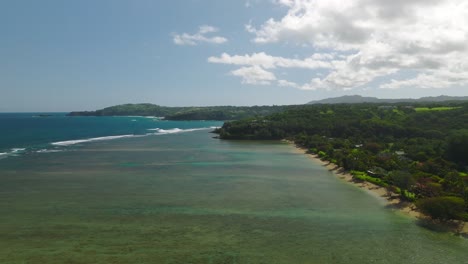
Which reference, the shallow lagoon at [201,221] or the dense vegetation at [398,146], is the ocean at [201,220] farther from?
the dense vegetation at [398,146]

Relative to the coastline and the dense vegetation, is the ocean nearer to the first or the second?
the coastline

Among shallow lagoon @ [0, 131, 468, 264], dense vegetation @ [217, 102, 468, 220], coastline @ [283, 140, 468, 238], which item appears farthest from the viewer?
dense vegetation @ [217, 102, 468, 220]

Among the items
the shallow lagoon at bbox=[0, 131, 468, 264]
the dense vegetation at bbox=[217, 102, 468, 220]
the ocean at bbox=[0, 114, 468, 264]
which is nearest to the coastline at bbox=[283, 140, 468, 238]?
the dense vegetation at bbox=[217, 102, 468, 220]

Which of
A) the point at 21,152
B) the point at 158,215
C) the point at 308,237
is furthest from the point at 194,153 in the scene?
the point at 308,237

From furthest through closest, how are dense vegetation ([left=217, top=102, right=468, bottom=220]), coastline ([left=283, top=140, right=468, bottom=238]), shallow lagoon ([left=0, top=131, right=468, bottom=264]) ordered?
1. dense vegetation ([left=217, top=102, right=468, bottom=220])
2. coastline ([left=283, top=140, right=468, bottom=238])
3. shallow lagoon ([left=0, top=131, right=468, bottom=264])

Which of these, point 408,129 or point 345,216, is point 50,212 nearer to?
point 345,216

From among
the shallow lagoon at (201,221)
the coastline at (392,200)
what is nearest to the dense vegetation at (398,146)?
the coastline at (392,200)
